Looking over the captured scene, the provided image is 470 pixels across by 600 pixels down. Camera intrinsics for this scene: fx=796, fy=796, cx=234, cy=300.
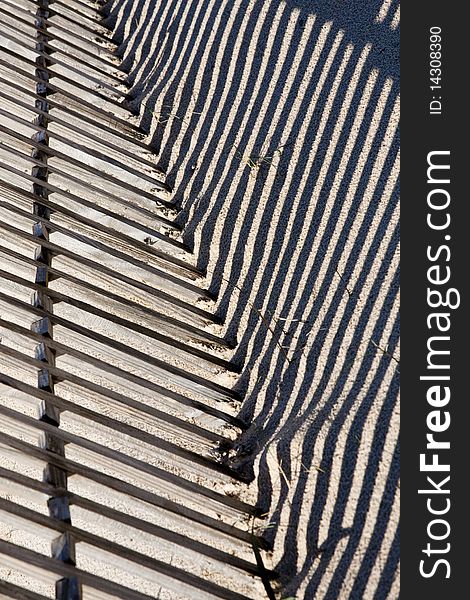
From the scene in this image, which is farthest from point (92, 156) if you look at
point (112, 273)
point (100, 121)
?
point (112, 273)

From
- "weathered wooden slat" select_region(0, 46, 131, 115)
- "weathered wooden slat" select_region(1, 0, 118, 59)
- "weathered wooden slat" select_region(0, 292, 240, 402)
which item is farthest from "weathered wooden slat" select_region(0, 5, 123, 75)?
"weathered wooden slat" select_region(0, 292, 240, 402)

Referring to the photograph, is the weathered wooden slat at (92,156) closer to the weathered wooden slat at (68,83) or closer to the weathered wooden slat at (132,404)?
the weathered wooden slat at (68,83)

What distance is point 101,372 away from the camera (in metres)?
2.20

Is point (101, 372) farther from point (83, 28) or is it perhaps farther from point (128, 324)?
point (83, 28)

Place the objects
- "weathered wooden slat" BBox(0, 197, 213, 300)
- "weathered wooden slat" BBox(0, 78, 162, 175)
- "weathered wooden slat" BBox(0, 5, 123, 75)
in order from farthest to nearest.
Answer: "weathered wooden slat" BBox(0, 5, 123, 75)
"weathered wooden slat" BBox(0, 78, 162, 175)
"weathered wooden slat" BBox(0, 197, 213, 300)

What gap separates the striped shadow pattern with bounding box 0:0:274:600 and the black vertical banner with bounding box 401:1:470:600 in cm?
43

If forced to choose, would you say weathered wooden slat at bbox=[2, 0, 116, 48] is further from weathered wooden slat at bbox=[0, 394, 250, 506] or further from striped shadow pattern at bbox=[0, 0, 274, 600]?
weathered wooden slat at bbox=[0, 394, 250, 506]

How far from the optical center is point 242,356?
245cm

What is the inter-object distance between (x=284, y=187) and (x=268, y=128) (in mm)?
260

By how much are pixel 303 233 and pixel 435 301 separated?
468 mm

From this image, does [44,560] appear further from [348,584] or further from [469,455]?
[469,455]

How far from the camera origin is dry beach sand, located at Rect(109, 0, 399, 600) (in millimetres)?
2037

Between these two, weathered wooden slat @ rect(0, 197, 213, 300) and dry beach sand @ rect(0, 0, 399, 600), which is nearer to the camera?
dry beach sand @ rect(0, 0, 399, 600)

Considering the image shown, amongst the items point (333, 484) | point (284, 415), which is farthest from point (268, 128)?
point (333, 484)
